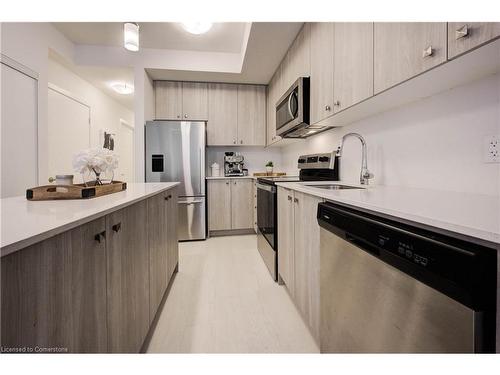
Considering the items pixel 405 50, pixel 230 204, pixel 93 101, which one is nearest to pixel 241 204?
pixel 230 204

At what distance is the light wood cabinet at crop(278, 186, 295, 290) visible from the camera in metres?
1.71

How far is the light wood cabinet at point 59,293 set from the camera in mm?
496

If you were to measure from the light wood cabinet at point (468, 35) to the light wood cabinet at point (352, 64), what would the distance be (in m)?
0.43

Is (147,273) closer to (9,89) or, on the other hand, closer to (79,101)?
(9,89)

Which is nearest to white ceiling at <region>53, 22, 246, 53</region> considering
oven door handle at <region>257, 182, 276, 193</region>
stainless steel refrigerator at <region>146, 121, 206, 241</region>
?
stainless steel refrigerator at <region>146, 121, 206, 241</region>

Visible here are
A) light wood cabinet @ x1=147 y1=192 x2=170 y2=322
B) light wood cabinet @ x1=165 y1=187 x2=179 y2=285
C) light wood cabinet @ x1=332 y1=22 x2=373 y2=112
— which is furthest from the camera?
light wood cabinet @ x1=165 y1=187 x2=179 y2=285

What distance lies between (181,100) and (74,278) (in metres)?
3.42

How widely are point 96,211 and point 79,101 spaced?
12.7ft

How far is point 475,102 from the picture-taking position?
3.53 feet

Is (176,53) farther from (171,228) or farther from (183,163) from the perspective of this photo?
(171,228)

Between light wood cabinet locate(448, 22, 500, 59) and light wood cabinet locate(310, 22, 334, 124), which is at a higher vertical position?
light wood cabinet locate(310, 22, 334, 124)

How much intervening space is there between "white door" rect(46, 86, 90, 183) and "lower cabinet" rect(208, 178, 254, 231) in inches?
73.1

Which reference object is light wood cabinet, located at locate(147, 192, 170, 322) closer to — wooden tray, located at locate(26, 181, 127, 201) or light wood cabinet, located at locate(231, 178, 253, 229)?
wooden tray, located at locate(26, 181, 127, 201)
